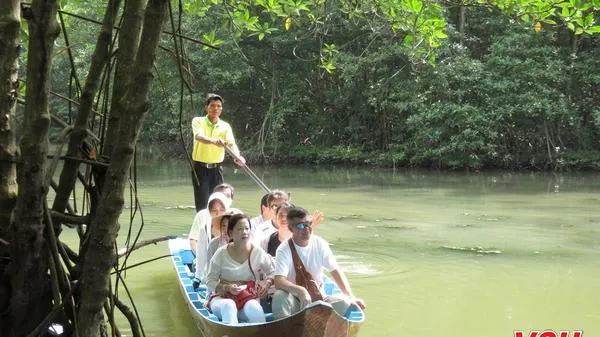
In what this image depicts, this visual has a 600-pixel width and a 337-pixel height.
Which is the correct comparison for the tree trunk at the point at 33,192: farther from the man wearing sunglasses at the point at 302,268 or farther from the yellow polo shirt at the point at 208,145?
the yellow polo shirt at the point at 208,145

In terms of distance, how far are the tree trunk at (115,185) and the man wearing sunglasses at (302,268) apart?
259cm

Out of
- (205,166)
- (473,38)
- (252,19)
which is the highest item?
(473,38)

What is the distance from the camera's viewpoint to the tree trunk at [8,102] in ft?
5.56

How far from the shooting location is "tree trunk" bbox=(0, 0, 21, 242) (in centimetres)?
169

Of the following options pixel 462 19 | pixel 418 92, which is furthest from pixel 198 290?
pixel 462 19

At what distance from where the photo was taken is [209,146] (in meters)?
7.57

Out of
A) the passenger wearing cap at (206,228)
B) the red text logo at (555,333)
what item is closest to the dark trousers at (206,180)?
the passenger wearing cap at (206,228)

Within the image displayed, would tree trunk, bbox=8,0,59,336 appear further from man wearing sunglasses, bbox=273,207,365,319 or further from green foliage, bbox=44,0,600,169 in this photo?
green foliage, bbox=44,0,600,169

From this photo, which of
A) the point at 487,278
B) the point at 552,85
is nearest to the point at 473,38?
the point at 552,85

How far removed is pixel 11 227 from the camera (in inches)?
69.9

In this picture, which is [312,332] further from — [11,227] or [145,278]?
[145,278]

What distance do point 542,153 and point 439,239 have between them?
11.3m

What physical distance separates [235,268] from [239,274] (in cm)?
4

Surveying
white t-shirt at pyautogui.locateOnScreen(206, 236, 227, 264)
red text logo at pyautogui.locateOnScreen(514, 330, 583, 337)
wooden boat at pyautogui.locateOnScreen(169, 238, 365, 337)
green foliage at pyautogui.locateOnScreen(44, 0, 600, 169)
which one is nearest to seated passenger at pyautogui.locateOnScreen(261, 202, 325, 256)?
white t-shirt at pyautogui.locateOnScreen(206, 236, 227, 264)
